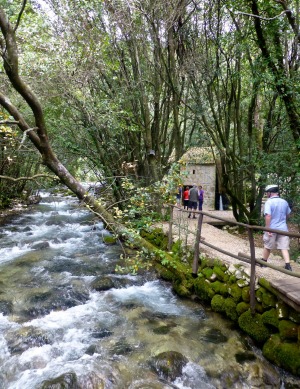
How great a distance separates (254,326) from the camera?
16.2 ft

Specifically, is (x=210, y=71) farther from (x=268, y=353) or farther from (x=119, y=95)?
(x=268, y=353)

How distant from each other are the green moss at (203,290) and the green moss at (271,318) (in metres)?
1.43

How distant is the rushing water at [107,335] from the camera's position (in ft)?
13.6

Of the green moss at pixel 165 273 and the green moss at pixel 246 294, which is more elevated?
the green moss at pixel 246 294

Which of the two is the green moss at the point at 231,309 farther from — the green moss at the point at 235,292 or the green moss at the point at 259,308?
the green moss at the point at 259,308

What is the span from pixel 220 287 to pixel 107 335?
2490 mm

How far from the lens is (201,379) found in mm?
4191

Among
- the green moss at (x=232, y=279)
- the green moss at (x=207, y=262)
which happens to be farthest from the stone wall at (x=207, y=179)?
the green moss at (x=232, y=279)

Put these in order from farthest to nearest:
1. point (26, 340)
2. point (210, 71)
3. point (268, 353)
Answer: point (210, 71)
point (26, 340)
point (268, 353)

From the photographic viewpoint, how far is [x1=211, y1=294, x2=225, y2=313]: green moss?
5.76 m

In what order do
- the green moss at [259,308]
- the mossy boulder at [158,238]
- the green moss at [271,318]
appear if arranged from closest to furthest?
the green moss at [271,318] → the green moss at [259,308] → the mossy boulder at [158,238]

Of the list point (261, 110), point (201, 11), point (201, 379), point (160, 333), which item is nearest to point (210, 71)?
point (201, 11)

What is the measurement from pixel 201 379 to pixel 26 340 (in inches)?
118

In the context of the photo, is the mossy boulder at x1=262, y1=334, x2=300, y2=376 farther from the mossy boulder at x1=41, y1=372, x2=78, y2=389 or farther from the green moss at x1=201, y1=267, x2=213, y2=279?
the mossy boulder at x1=41, y1=372, x2=78, y2=389
